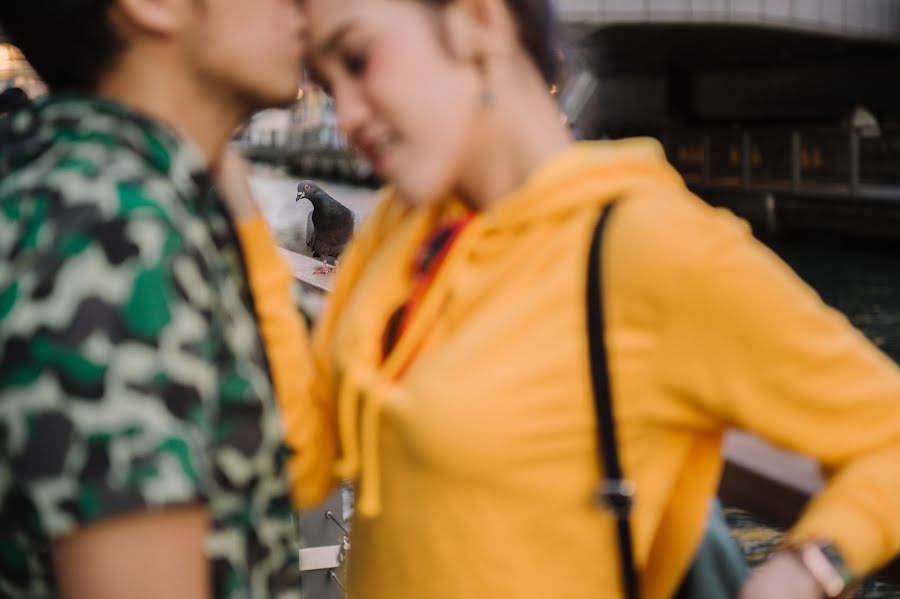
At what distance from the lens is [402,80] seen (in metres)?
1.37

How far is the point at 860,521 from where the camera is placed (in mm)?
1217

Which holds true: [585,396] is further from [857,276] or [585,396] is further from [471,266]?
[857,276]

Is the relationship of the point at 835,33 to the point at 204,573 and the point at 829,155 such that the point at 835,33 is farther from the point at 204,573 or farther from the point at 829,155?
the point at 204,573

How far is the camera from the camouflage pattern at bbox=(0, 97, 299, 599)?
3.33 feet

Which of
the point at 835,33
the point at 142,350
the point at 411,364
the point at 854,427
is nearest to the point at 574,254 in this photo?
the point at 411,364

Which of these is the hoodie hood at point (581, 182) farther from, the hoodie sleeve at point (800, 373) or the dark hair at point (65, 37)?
the dark hair at point (65, 37)

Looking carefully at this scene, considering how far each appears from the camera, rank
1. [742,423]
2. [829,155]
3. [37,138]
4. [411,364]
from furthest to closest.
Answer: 1. [829,155]
2. [411,364]
3. [742,423]
4. [37,138]

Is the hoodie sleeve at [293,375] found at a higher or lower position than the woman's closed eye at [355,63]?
lower

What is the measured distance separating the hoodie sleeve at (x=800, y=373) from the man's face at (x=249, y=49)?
0.46m

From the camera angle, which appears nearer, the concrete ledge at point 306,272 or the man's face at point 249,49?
the man's face at point 249,49

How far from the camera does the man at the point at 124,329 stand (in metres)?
1.02

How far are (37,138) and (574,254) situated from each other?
55 centimetres

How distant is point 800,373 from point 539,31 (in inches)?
20.8

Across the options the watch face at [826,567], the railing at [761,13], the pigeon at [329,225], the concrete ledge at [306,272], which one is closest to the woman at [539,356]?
the watch face at [826,567]
